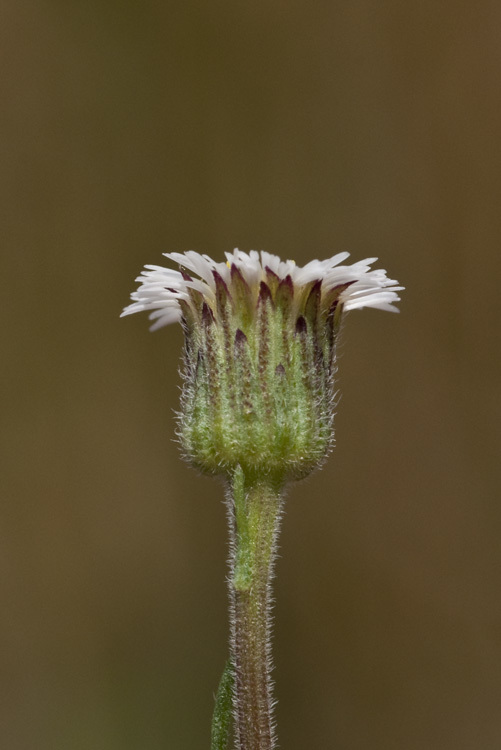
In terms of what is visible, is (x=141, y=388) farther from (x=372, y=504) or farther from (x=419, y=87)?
(x=419, y=87)

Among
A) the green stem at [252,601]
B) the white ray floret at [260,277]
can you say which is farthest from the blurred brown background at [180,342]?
the white ray floret at [260,277]

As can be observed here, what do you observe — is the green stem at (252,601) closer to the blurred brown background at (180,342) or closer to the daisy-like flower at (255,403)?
the daisy-like flower at (255,403)

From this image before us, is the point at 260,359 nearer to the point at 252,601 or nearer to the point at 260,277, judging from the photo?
the point at 260,277

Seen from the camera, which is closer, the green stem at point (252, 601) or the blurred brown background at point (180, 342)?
the green stem at point (252, 601)

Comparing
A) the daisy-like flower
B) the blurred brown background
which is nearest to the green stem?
the daisy-like flower

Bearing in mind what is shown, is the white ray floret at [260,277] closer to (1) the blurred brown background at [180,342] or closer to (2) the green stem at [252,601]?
(2) the green stem at [252,601]

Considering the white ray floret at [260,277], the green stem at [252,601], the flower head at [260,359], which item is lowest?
the green stem at [252,601]

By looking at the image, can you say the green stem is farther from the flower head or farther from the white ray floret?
the white ray floret

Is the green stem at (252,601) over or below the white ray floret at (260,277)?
below

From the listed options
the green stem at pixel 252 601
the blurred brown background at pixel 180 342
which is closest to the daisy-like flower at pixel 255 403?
the green stem at pixel 252 601
